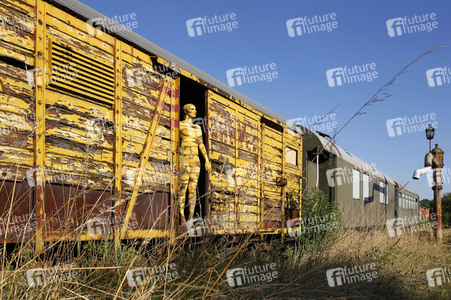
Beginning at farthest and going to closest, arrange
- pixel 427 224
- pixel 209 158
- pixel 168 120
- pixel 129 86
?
1. pixel 427 224
2. pixel 209 158
3. pixel 168 120
4. pixel 129 86

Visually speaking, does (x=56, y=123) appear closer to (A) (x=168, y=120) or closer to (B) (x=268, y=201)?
(A) (x=168, y=120)

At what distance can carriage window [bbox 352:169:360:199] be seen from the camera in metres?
12.5

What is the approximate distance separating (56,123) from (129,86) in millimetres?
1054

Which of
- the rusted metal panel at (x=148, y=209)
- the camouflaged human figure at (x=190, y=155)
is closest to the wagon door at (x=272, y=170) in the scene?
the camouflaged human figure at (x=190, y=155)

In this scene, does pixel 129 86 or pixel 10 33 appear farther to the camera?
pixel 129 86

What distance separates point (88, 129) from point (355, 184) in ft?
35.5

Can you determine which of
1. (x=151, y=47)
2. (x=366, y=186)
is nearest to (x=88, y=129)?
(x=151, y=47)

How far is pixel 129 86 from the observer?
420 centimetres

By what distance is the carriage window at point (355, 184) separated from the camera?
1248 cm

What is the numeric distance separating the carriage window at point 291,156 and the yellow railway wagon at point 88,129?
3150 mm

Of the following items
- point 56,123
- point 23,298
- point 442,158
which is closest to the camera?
point 23,298

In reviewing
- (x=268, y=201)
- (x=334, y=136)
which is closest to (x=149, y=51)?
(x=334, y=136)

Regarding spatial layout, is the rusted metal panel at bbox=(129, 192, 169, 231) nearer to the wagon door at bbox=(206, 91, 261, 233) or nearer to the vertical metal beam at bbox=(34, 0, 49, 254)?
the wagon door at bbox=(206, 91, 261, 233)

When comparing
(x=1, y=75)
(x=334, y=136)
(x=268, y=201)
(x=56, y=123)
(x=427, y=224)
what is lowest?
(x=427, y=224)
